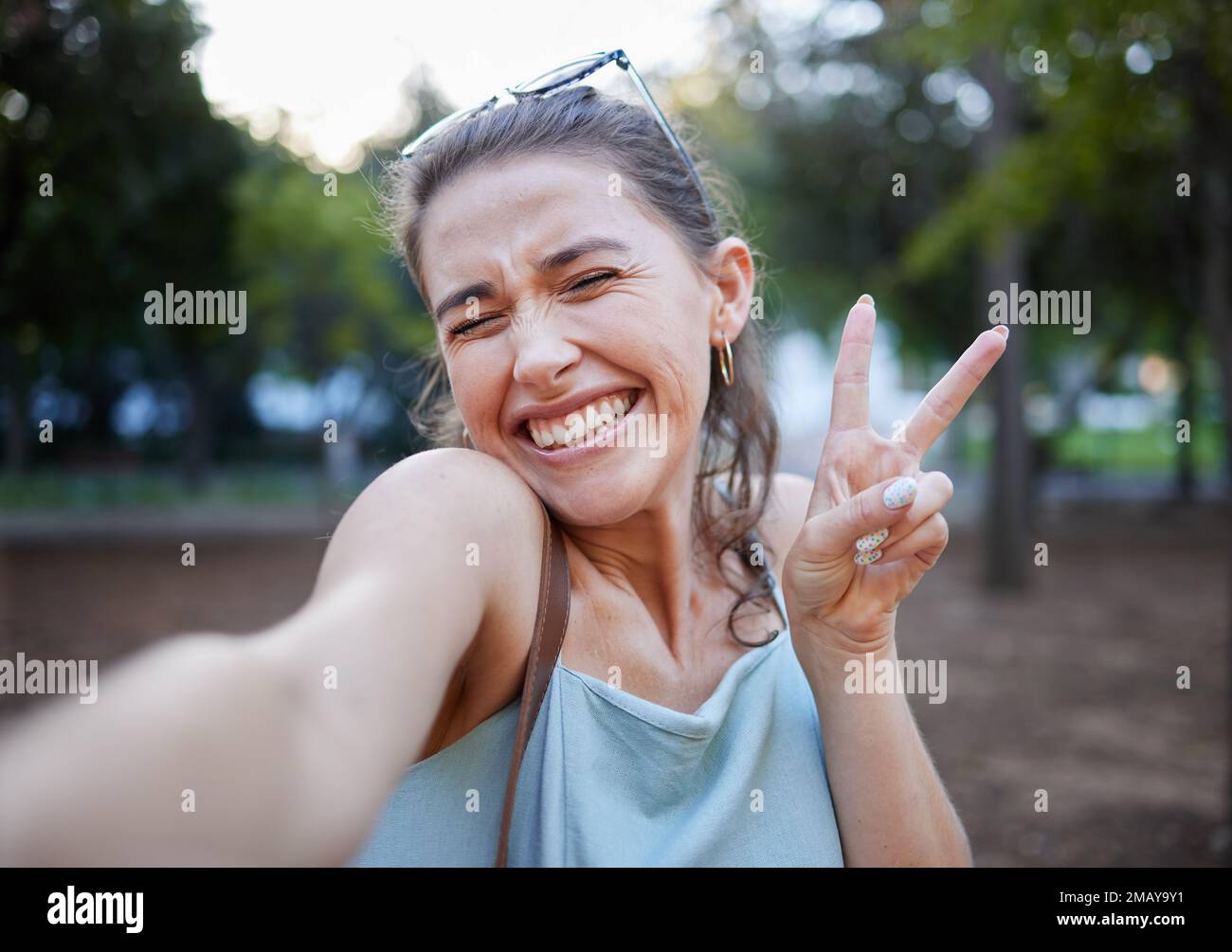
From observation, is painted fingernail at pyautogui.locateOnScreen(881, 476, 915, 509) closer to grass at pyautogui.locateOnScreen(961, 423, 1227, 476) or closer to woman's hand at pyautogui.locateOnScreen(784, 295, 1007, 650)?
woman's hand at pyautogui.locateOnScreen(784, 295, 1007, 650)

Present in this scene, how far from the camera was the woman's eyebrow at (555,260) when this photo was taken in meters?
1.60

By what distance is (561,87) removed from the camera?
→ 1.81 metres

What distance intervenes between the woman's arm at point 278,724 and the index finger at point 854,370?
81 centimetres

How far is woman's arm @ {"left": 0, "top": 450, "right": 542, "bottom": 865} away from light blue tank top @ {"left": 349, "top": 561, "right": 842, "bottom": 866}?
0.25m

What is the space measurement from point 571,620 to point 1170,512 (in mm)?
21426

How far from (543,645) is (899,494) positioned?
62cm

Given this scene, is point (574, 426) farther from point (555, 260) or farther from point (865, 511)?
point (865, 511)

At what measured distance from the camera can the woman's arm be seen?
0.80 metres

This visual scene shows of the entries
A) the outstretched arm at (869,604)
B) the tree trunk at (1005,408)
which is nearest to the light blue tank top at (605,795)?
the outstretched arm at (869,604)

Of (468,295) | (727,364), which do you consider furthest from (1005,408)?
(468,295)

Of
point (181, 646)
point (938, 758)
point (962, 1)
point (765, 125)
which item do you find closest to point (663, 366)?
point (181, 646)

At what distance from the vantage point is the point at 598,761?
150 cm

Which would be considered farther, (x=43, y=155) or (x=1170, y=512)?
(x=1170, y=512)
